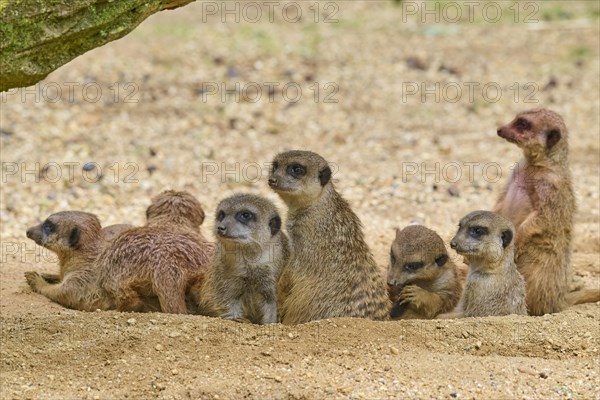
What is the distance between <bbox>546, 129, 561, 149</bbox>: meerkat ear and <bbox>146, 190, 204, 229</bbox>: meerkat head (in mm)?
2195

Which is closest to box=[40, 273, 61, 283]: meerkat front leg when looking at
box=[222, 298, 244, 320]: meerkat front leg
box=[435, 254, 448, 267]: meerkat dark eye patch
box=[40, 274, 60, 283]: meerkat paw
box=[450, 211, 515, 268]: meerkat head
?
box=[40, 274, 60, 283]: meerkat paw

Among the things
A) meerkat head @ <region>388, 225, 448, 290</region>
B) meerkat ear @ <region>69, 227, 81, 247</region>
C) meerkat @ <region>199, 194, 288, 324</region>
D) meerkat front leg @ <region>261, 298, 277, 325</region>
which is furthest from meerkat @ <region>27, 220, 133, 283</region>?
meerkat head @ <region>388, 225, 448, 290</region>

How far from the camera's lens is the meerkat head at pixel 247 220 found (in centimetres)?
496

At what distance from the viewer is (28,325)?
15.7 ft

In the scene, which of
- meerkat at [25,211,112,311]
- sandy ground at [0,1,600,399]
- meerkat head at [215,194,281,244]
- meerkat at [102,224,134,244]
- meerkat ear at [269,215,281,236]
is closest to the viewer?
sandy ground at [0,1,600,399]

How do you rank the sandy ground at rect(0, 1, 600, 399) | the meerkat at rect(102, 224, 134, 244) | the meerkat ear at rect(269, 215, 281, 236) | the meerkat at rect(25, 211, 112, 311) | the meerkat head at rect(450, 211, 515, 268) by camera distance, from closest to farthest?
the sandy ground at rect(0, 1, 600, 399) < the meerkat ear at rect(269, 215, 281, 236) < the meerkat head at rect(450, 211, 515, 268) < the meerkat at rect(25, 211, 112, 311) < the meerkat at rect(102, 224, 134, 244)

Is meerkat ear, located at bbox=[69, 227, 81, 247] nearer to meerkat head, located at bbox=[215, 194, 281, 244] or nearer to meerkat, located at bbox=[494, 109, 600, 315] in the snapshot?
meerkat head, located at bbox=[215, 194, 281, 244]

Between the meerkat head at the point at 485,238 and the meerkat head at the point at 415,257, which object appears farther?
the meerkat head at the point at 415,257

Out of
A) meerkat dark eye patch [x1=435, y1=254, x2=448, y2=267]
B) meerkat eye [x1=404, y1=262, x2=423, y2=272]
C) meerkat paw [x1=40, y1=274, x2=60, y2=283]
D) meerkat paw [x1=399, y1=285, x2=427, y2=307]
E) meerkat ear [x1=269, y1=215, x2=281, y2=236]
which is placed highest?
meerkat ear [x1=269, y1=215, x2=281, y2=236]

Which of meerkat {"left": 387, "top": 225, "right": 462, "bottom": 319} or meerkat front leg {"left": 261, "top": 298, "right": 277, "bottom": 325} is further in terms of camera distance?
meerkat {"left": 387, "top": 225, "right": 462, "bottom": 319}

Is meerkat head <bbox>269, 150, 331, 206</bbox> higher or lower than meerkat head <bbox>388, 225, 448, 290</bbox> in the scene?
higher

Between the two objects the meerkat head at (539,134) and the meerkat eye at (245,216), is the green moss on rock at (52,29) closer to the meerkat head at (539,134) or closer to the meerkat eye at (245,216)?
the meerkat eye at (245,216)

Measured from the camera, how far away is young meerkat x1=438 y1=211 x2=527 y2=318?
5219 mm

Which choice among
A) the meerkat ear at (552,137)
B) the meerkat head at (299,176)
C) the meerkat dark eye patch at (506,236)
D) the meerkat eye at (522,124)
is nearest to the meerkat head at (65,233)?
the meerkat head at (299,176)
